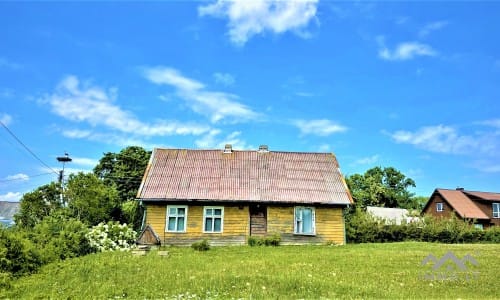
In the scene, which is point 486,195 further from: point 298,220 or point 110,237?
point 110,237

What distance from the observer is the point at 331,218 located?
24828 millimetres

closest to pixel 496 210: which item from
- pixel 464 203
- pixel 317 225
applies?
pixel 464 203

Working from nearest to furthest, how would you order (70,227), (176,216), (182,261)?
(182,261) → (70,227) → (176,216)

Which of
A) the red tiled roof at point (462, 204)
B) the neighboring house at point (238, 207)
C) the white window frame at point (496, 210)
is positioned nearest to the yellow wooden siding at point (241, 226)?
the neighboring house at point (238, 207)

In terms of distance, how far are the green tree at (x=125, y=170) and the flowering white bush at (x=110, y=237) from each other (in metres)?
20.1

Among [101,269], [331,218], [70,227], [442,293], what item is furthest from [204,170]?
[442,293]

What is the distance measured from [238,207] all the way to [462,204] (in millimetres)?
36598

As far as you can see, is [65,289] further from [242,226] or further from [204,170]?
[204,170]

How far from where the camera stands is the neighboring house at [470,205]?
4897cm

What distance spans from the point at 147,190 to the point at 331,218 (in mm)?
10775

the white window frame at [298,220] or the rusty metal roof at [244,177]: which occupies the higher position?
the rusty metal roof at [244,177]

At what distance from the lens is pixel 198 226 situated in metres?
24.0

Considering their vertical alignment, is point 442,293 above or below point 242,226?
below

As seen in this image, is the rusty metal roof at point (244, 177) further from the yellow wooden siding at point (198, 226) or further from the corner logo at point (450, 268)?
the corner logo at point (450, 268)
